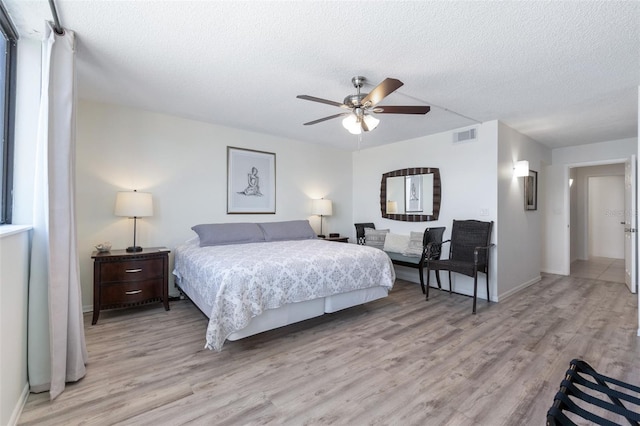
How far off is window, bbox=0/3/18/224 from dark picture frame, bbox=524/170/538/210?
6.00 metres

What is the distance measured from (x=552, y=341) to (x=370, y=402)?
201 cm

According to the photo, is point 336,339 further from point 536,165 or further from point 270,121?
point 536,165

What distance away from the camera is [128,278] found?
10.5 ft

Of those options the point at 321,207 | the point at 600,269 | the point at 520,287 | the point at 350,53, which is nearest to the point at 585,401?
the point at 350,53

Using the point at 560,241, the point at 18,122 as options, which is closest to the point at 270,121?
the point at 18,122

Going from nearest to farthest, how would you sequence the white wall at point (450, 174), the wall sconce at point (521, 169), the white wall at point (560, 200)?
the white wall at point (450, 174) < the wall sconce at point (521, 169) < the white wall at point (560, 200)

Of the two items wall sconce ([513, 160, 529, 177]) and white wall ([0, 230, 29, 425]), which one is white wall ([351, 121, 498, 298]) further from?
white wall ([0, 230, 29, 425])

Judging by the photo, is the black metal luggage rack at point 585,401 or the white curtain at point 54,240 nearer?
the black metal luggage rack at point 585,401

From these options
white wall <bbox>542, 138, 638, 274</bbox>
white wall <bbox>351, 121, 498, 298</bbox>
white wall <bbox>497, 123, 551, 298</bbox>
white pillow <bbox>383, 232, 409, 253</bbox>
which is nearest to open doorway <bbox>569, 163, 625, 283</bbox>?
white wall <bbox>542, 138, 638, 274</bbox>

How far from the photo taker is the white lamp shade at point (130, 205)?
3283mm

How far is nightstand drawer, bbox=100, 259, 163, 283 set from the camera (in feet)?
10.1

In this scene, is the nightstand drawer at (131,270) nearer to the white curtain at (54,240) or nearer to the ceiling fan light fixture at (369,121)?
the white curtain at (54,240)

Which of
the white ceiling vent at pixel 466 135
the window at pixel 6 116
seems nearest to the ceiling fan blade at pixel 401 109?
the white ceiling vent at pixel 466 135

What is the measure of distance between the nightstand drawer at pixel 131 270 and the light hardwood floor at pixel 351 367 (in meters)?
0.45
